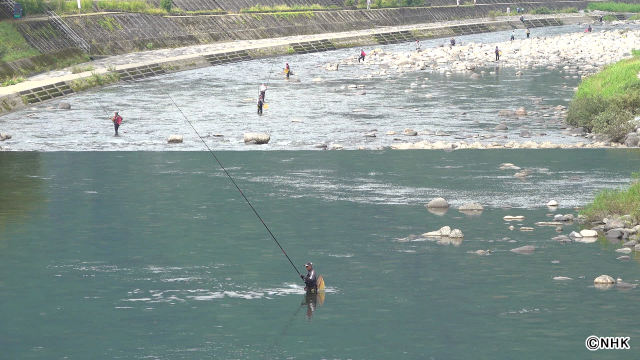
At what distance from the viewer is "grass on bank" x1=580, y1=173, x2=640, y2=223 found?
29.5 m

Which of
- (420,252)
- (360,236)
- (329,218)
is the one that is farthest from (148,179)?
(420,252)

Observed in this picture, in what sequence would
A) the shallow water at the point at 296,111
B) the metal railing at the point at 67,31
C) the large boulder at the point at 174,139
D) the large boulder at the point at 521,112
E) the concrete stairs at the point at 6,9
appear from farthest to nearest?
the metal railing at the point at 67,31 → the concrete stairs at the point at 6,9 → the large boulder at the point at 521,112 → the shallow water at the point at 296,111 → the large boulder at the point at 174,139

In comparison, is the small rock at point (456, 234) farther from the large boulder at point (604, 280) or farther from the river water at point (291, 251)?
the large boulder at point (604, 280)

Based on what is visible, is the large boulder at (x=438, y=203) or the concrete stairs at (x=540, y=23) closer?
the large boulder at (x=438, y=203)

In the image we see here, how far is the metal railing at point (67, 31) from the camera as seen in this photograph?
6994cm

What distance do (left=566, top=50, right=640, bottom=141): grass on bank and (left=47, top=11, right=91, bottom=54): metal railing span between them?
35864 millimetres

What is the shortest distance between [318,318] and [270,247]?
6.52 meters

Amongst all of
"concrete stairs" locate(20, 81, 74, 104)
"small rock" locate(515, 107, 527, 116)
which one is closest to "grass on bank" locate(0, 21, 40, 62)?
"concrete stairs" locate(20, 81, 74, 104)

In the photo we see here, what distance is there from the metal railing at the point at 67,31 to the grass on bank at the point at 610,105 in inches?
1412

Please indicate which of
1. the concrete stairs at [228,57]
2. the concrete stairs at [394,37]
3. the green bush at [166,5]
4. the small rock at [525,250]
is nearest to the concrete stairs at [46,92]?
the concrete stairs at [228,57]

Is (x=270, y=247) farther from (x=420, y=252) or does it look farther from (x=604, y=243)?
(x=604, y=243)

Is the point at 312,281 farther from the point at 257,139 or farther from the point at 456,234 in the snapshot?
the point at 257,139

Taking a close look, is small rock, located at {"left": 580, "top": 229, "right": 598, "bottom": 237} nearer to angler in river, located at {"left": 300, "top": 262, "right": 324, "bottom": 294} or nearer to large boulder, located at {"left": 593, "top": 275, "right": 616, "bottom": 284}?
large boulder, located at {"left": 593, "top": 275, "right": 616, "bottom": 284}
